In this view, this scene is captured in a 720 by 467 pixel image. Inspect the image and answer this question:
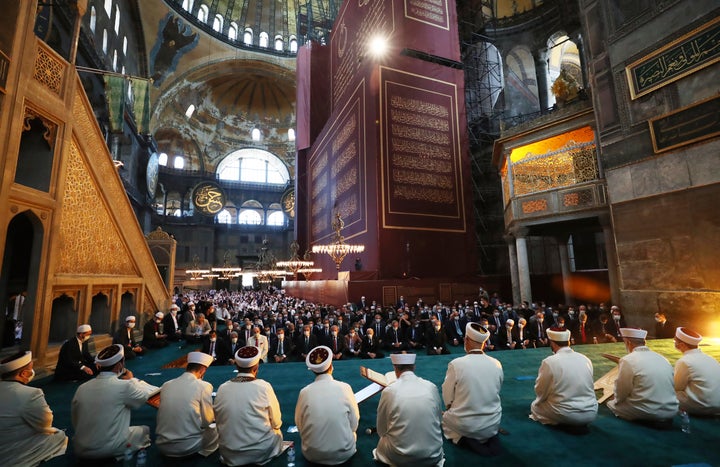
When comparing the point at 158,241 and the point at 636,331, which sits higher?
the point at 158,241

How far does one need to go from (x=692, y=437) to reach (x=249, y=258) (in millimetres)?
28529

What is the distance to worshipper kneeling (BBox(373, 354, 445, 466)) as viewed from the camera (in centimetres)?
210

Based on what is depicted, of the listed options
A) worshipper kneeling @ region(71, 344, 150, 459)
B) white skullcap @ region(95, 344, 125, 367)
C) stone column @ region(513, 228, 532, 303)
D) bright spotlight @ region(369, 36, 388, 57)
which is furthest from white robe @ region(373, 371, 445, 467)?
bright spotlight @ region(369, 36, 388, 57)

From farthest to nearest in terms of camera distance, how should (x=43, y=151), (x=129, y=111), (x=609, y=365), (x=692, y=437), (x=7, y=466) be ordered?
(x=129, y=111) → (x=43, y=151) → (x=609, y=365) → (x=692, y=437) → (x=7, y=466)

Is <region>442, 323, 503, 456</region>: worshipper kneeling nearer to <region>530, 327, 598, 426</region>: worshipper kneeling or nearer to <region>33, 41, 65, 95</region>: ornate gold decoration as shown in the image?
<region>530, 327, 598, 426</region>: worshipper kneeling

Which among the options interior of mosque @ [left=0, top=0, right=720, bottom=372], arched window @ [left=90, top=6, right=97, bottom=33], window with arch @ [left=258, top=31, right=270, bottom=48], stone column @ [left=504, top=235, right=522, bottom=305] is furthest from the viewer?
window with arch @ [left=258, top=31, right=270, bottom=48]

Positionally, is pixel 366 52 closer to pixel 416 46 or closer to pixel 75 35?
pixel 416 46

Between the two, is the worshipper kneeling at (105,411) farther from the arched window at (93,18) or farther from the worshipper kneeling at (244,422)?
the arched window at (93,18)

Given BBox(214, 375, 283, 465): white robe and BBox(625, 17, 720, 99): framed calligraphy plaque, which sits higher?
BBox(625, 17, 720, 99): framed calligraphy plaque

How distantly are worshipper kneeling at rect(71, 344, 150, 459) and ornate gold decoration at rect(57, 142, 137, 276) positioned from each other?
3969 mm

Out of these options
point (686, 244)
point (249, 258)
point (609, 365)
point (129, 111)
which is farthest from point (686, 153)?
point (249, 258)

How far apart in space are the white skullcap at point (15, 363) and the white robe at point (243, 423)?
1412 millimetres

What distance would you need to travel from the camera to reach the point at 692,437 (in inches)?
101

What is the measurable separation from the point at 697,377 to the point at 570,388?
116cm
